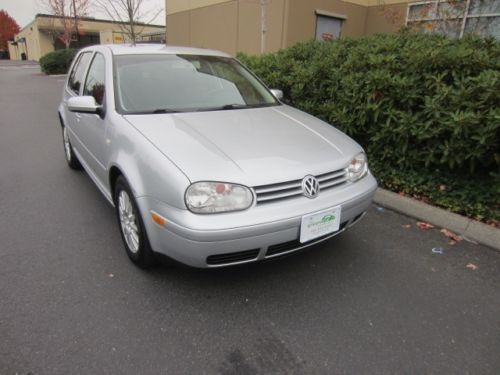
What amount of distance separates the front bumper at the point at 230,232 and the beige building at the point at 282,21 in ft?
28.6

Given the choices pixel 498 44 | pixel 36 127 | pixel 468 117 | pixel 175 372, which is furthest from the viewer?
pixel 36 127

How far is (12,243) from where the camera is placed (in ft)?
10.2

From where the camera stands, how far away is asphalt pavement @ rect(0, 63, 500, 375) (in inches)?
79.4

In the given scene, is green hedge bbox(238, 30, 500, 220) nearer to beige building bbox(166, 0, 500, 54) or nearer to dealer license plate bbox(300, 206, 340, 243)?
dealer license plate bbox(300, 206, 340, 243)

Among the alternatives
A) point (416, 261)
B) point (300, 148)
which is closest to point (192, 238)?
point (300, 148)

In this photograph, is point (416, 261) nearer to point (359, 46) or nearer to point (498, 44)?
point (498, 44)

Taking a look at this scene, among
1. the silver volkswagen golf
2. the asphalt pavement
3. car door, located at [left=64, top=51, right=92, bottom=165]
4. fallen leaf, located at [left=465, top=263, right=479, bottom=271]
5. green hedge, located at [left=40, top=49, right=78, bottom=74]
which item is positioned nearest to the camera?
the asphalt pavement

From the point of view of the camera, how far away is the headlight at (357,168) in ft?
8.82

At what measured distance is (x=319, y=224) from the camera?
2346 mm

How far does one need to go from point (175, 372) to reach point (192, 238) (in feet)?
2.24

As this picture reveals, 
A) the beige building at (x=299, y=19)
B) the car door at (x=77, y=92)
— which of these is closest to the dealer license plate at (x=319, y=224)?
the car door at (x=77, y=92)

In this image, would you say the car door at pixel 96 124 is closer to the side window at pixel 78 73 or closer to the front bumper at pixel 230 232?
the side window at pixel 78 73

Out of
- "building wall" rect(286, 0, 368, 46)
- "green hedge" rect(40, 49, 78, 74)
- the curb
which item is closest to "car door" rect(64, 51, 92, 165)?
the curb

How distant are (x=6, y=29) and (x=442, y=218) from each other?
87071 mm
